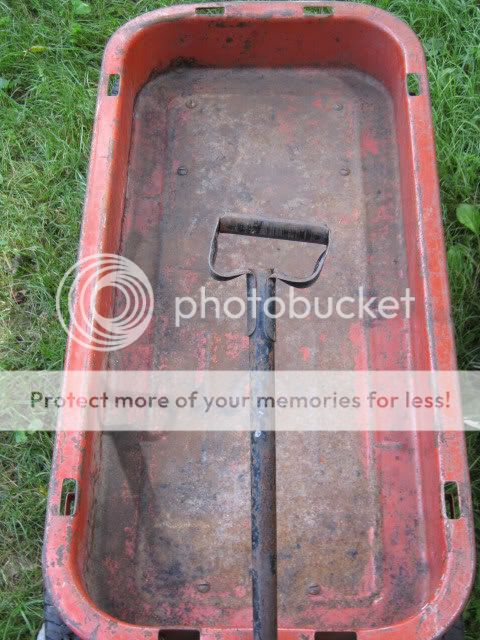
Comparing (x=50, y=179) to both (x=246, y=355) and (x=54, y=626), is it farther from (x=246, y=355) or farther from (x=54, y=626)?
(x=54, y=626)

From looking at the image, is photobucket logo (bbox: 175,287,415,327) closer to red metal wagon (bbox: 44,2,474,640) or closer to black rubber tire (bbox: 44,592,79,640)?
red metal wagon (bbox: 44,2,474,640)

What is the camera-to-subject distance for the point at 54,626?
64.3 inches

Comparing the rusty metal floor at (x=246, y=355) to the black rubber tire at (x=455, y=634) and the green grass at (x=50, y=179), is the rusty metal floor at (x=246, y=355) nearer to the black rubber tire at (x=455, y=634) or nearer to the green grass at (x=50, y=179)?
the black rubber tire at (x=455, y=634)

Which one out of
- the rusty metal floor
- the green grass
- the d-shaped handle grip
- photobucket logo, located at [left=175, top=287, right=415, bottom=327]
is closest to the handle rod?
the d-shaped handle grip

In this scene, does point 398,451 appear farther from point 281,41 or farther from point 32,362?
point 281,41

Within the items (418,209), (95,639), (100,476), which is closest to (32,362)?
(100,476)

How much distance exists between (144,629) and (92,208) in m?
1.00

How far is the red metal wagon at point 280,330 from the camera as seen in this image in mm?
1592

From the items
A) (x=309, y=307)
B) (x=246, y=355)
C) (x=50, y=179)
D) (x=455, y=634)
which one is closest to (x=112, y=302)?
(x=246, y=355)

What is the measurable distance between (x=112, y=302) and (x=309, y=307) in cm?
54

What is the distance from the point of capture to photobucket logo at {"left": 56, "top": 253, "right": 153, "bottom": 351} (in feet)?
5.48

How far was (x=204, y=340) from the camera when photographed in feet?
6.33

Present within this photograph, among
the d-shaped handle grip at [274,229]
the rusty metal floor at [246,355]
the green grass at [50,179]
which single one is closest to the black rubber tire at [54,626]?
the rusty metal floor at [246,355]

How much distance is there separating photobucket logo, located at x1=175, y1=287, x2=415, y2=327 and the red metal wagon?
27 mm
